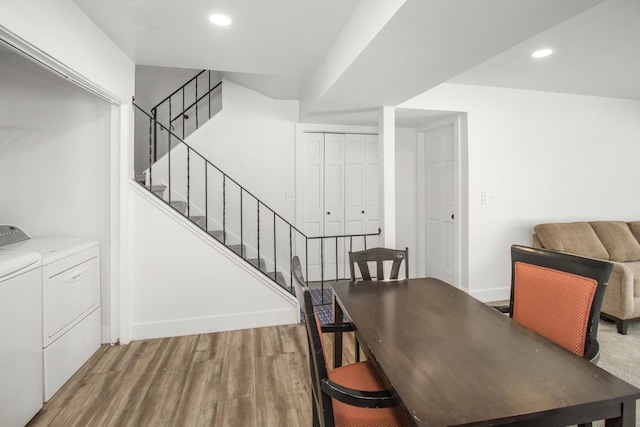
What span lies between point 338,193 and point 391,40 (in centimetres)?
269

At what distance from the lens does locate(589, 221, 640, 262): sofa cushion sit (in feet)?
11.4

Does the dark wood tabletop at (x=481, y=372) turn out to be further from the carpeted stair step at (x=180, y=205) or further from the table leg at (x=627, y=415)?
the carpeted stair step at (x=180, y=205)

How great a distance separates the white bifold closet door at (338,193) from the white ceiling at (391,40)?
961 mm

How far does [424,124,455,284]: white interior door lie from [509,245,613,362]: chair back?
2397mm

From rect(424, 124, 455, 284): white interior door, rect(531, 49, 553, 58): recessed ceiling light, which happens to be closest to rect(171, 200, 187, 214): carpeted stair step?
rect(424, 124, 455, 284): white interior door

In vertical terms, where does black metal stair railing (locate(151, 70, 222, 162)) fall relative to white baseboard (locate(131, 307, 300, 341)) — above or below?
above

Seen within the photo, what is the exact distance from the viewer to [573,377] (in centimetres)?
97

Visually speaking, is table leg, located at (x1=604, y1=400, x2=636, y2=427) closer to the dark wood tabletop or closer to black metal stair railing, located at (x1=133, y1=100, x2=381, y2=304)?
the dark wood tabletop

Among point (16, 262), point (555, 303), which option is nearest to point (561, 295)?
point (555, 303)

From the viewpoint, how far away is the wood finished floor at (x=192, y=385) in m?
1.82

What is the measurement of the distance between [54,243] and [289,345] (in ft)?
6.46

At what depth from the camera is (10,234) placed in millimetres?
2305

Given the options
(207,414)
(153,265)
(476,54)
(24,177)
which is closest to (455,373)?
(207,414)

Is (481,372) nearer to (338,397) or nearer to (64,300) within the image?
(338,397)
